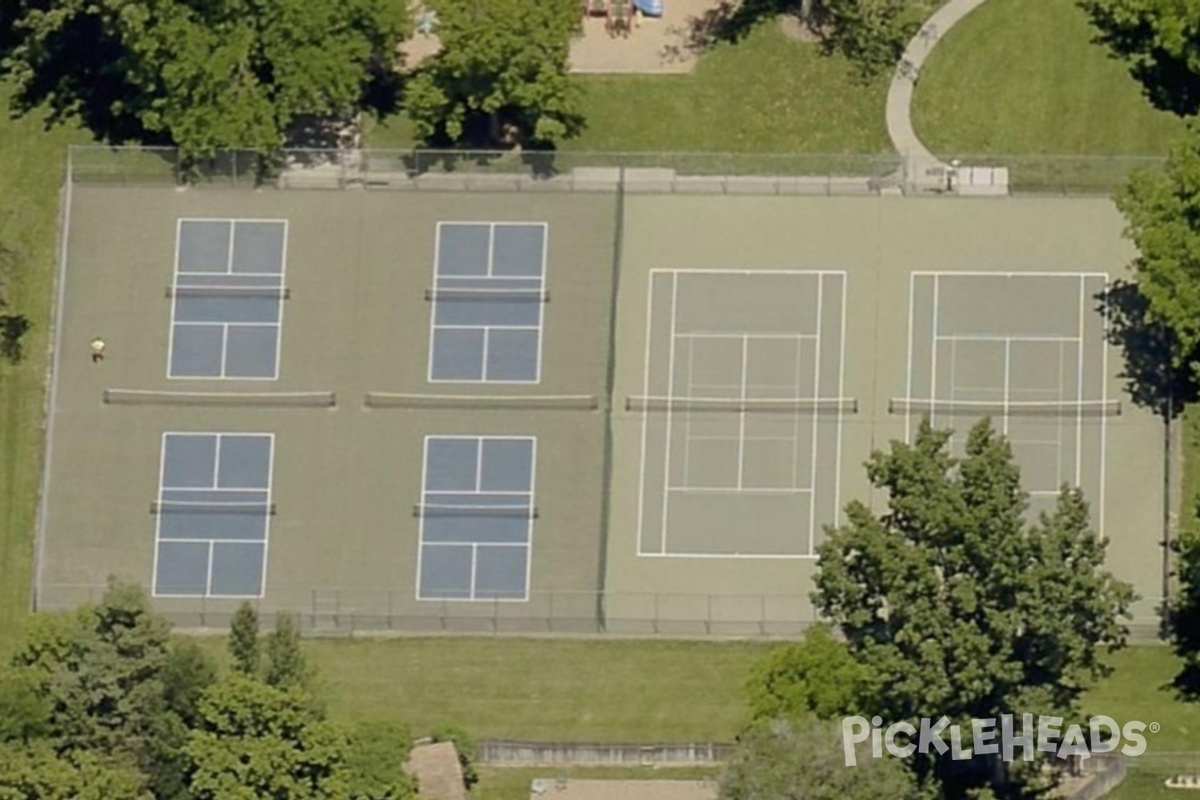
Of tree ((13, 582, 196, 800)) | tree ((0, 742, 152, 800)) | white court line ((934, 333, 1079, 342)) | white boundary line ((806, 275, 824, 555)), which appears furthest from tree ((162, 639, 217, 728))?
white court line ((934, 333, 1079, 342))

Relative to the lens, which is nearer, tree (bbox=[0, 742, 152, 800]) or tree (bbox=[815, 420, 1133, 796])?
tree (bbox=[815, 420, 1133, 796])

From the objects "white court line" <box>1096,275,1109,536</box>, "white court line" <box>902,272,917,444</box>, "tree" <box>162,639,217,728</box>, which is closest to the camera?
"tree" <box>162,639,217,728</box>

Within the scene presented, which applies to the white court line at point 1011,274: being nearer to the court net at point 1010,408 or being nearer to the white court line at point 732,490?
the court net at point 1010,408

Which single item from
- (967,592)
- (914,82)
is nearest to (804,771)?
(967,592)

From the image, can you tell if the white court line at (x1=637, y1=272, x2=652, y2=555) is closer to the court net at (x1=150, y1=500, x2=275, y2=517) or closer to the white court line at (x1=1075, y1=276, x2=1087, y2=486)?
the court net at (x1=150, y1=500, x2=275, y2=517)

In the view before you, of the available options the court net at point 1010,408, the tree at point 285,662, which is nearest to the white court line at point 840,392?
the court net at point 1010,408
